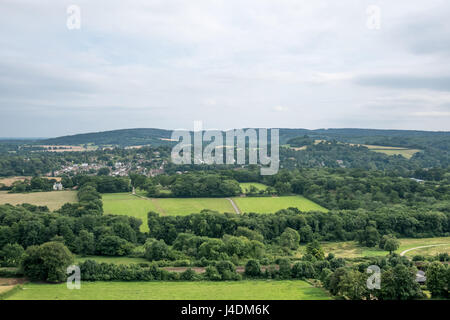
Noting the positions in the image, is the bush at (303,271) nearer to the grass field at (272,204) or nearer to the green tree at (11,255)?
the grass field at (272,204)

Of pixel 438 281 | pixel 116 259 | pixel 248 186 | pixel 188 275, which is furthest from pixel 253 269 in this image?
pixel 248 186

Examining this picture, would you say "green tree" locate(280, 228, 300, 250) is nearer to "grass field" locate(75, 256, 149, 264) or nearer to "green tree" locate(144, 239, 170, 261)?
"green tree" locate(144, 239, 170, 261)

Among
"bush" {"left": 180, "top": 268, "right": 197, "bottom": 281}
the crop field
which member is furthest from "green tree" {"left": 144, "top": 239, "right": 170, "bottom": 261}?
the crop field

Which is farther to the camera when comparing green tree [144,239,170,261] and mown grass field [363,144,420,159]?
mown grass field [363,144,420,159]

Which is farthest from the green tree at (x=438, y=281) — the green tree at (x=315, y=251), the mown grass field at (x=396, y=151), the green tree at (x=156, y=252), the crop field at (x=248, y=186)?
the mown grass field at (x=396, y=151)

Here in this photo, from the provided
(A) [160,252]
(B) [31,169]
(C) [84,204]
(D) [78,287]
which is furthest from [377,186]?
(B) [31,169]

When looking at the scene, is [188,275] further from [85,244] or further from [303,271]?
[85,244]

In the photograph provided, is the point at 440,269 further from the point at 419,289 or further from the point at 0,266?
the point at 0,266
